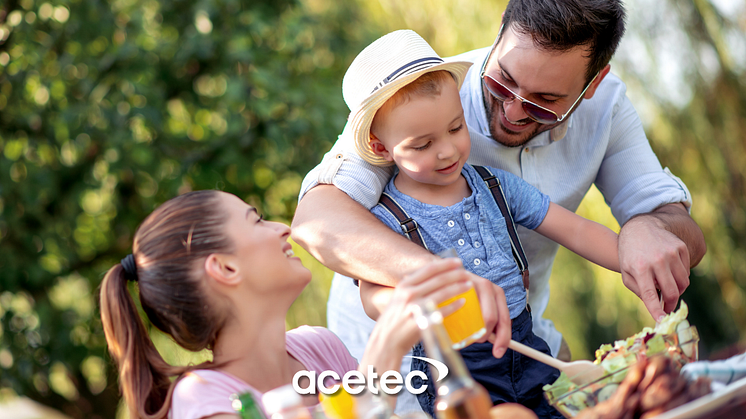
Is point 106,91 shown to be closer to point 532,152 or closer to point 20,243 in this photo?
point 20,243

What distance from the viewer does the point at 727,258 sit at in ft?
13.3

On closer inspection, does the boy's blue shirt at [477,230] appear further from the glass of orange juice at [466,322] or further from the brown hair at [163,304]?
the brown hair at [163,304]

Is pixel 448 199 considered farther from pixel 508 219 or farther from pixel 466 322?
pixel 466 322

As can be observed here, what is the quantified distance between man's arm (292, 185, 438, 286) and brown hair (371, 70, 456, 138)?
0.92ft

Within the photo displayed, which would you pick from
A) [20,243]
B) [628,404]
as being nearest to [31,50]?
[20,243]

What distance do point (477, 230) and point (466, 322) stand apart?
1.52 ft

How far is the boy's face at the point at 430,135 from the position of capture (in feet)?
5.20

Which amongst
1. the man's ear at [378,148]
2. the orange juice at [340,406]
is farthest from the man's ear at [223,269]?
the man's ear at [378,148]

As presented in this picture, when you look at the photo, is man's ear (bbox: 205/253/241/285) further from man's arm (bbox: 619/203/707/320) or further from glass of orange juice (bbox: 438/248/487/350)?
man's arm (bbox: 619/203/707/320)

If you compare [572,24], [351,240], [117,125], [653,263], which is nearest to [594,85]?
[572,24]

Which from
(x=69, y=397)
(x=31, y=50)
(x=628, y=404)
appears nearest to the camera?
(x=628, y=404)

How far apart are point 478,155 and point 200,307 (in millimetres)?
1039

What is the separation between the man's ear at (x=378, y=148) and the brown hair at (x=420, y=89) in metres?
0.11

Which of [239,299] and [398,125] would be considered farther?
[398,125]
